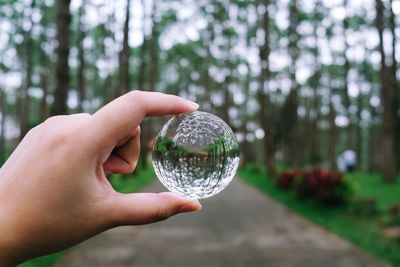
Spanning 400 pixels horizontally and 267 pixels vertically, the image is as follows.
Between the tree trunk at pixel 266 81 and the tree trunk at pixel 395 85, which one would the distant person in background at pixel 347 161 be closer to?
the tree trunk at pixel 395 85

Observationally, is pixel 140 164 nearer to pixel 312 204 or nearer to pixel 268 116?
pixel 268 116

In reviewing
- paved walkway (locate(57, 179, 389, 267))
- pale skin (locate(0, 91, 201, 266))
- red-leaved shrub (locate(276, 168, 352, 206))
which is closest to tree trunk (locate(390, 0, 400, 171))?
red-leaved shrub (locate(276, 168, 352, 206))

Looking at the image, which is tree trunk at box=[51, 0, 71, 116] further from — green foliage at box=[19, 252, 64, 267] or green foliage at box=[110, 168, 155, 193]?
green foliage at box=[110, 168, 155, 193]

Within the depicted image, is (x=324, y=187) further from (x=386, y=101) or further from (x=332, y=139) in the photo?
(x=332, y=139)

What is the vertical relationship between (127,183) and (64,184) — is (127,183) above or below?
below

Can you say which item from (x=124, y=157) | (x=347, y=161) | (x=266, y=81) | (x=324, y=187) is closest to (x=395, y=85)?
(x=347, y=161)

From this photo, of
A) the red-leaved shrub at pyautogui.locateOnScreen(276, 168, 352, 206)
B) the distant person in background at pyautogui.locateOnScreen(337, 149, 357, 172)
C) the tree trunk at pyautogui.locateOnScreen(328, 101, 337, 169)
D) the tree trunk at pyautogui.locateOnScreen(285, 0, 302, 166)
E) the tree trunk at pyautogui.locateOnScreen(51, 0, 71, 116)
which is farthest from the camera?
the distant person in background at pyautogui.locateOnScreen(337, 149, 357, 172)
